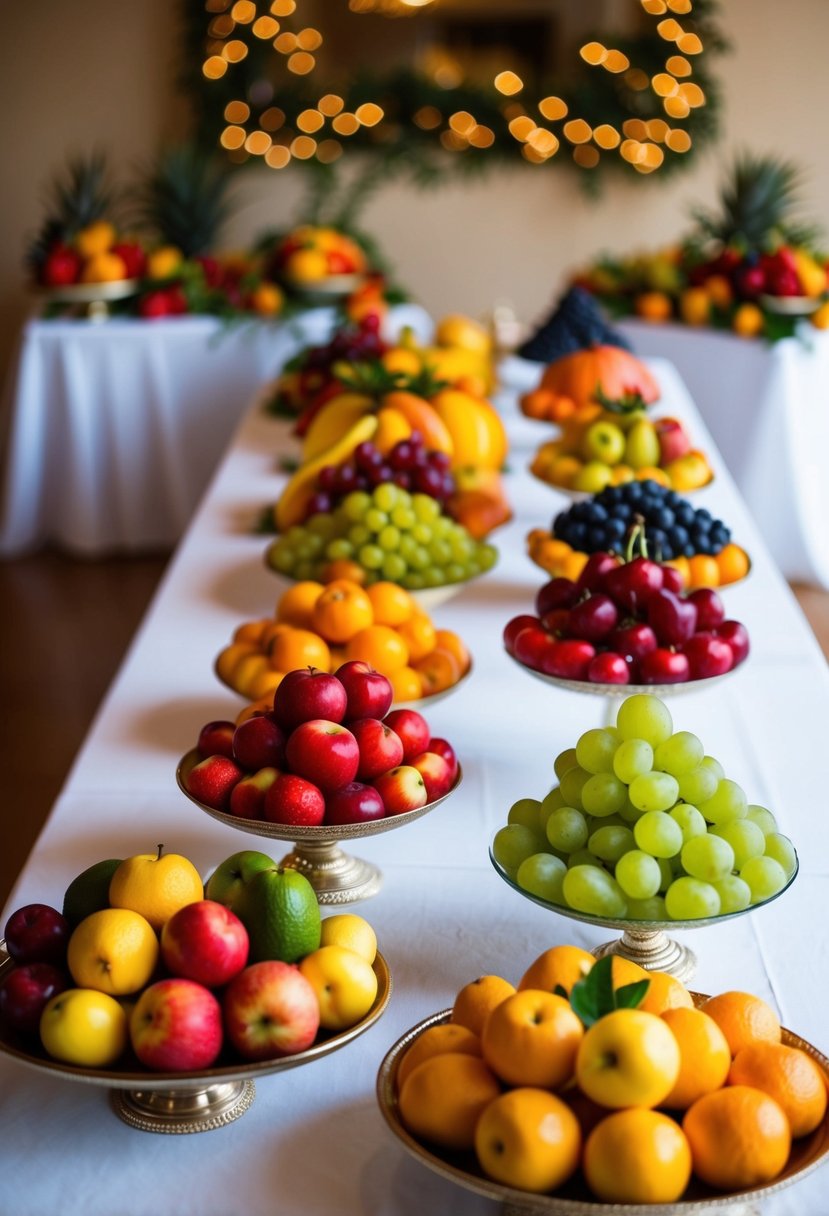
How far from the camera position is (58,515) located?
4078 millimetres

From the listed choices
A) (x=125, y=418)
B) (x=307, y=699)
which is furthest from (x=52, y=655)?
(x=307, y=699)

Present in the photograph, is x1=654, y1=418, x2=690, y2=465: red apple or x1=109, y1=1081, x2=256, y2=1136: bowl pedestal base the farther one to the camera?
x1=654, y1=418, x2=690, y2=465: red apple

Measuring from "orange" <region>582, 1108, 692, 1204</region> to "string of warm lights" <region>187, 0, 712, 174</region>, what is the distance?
502 centimetres

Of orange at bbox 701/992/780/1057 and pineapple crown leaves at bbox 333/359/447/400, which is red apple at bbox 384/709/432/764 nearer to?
orange at bbox 701/992/780/1057

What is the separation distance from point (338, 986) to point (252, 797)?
23cm

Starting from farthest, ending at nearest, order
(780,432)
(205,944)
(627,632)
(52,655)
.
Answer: (780,432) → (52,655) → (627,632) → (205,944)

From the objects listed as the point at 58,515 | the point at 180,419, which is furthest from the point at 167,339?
the point at 58,515

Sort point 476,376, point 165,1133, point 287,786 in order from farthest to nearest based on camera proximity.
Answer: point 476,376 < point 287,786 < point 165,1133

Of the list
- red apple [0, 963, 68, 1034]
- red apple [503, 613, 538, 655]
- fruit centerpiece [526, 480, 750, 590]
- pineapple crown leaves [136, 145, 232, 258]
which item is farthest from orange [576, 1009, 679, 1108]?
pineapple crown leaves [136, 145, 232, 258]

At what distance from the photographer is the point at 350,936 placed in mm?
849

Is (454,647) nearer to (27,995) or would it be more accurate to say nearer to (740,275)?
(27,995)

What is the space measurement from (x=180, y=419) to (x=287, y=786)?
125 inches

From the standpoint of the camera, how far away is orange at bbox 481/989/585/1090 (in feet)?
2.25

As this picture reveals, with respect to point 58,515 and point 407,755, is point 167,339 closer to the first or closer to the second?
point 58,515
